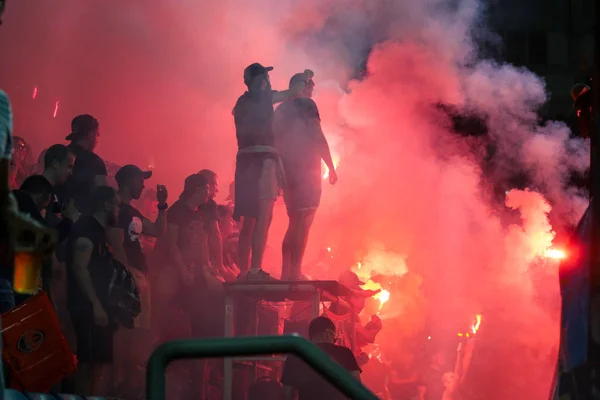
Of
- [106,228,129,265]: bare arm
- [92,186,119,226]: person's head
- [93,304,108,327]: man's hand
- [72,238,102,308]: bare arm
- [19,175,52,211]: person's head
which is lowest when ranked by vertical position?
[93,304,108,327]: man's hand

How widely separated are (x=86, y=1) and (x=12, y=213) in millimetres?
9491

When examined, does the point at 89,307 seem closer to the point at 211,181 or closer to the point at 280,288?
the point at 280,288

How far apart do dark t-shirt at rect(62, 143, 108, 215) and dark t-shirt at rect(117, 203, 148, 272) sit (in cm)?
29

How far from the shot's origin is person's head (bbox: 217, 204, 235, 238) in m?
8.78

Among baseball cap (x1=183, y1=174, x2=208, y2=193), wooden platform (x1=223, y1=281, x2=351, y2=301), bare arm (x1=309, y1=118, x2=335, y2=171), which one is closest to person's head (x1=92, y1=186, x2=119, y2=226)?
baseball cap (x1=183, y1=174, x2=208, y2=193)

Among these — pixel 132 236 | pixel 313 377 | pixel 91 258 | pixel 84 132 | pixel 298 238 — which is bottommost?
pixel 313 377

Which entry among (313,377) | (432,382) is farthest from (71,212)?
(432,382)

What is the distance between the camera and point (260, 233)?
8039 millimetres

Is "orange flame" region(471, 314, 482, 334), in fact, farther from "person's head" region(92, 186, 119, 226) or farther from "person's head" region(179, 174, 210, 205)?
"person's head" region(92, 186, 119, 226)

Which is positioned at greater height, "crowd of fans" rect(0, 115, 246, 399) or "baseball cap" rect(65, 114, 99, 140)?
"baseball cap" rect(65, 114, 99, 140)

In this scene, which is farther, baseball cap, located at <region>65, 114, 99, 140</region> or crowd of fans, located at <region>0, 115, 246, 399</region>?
baseball cap, located at <region>65, 114, 99, 140</region>

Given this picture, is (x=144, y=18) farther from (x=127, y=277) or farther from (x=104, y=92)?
(x=127, y=277)

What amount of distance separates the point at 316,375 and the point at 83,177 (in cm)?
257

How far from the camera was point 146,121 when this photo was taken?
11.9 metres
